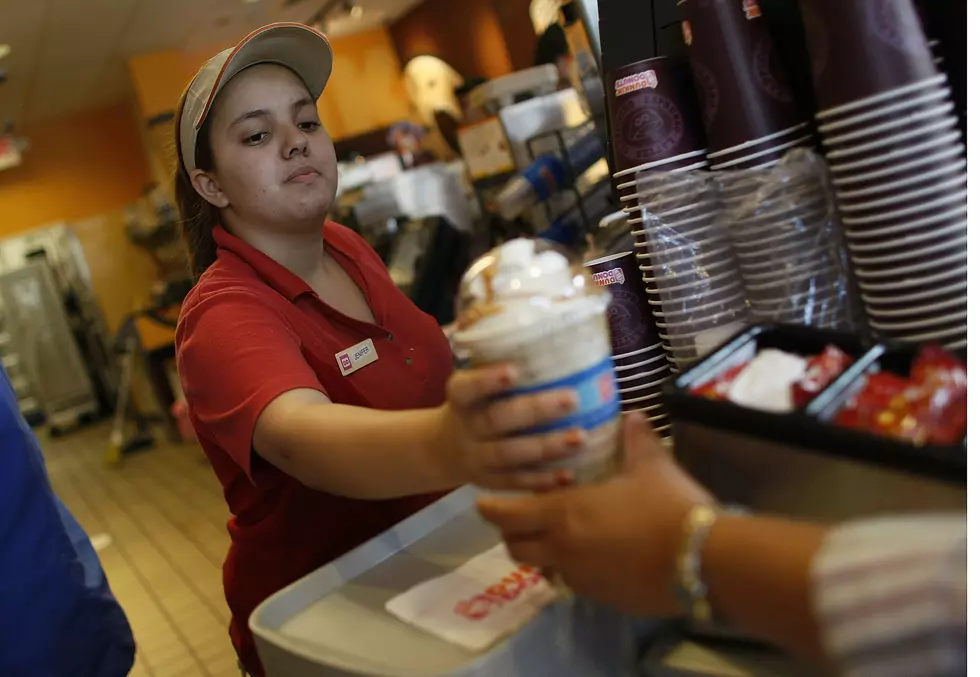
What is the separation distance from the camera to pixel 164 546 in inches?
169

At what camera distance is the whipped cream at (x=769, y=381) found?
0.73m

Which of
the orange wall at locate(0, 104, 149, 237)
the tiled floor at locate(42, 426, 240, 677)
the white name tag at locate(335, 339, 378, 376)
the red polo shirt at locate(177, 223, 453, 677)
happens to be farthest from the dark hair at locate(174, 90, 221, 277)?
the orange wall at locate(0, 104, 149, 237)

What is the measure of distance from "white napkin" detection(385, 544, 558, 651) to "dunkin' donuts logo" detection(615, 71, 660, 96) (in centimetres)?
61

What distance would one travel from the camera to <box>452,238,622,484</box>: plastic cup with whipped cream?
2.23ft

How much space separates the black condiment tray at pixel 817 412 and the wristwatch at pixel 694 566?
12 centimetres

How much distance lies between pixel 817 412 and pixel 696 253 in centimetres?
41

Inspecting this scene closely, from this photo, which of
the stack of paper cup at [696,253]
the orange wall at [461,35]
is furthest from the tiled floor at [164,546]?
the orange wall at [461,35]

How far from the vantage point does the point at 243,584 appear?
49.0 inches

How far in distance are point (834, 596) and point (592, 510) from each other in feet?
0.61

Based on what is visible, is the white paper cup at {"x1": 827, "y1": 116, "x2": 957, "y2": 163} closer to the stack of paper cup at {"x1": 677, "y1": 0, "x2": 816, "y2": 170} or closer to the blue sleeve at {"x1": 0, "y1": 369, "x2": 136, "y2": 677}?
the stack of paper cup at {"x1": 677, "y1": 0, "x2": 816, "y2": 170}

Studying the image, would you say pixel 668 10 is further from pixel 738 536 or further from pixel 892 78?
pixel 738 536

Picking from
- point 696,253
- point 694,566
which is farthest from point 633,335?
point 694,566

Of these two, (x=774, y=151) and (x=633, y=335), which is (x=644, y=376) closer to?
(x=633, y=335)

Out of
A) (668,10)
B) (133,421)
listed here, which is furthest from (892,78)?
(133,421)
